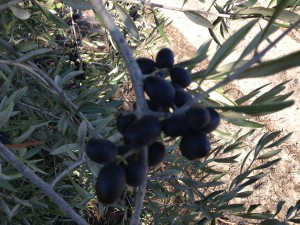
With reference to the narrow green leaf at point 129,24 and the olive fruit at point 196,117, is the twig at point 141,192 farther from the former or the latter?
the narrow green leaf at point 129,24

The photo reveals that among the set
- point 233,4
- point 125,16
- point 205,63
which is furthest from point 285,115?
point 125,16

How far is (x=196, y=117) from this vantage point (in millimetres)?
464

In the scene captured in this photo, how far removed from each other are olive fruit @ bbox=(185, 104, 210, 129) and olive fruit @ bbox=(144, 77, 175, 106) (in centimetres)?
3

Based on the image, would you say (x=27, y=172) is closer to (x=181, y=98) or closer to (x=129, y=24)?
(x=181, y=98)

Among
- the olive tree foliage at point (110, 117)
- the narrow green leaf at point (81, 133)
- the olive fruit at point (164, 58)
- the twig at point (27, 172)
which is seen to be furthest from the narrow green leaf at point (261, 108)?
the narrow green leaf at point (81, 133)

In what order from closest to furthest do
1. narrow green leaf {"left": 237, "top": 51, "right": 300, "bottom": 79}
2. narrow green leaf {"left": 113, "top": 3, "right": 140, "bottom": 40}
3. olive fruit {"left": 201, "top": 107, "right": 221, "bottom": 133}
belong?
narrow green leaf {"left": 237, "top": 51, "right": 300, "bottom": 79}
olive fruit {"left": 201, "top": 107, "right": 221, "bottom": 133}
narrow green leaf {"left": 113, "top": 3, "right": 140, "bottom": 40}

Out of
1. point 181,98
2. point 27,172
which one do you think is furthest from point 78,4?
point 181,98

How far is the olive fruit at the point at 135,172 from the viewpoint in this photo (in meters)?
0.47

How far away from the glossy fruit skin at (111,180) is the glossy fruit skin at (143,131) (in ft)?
0.13

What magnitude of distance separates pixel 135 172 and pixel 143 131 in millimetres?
65

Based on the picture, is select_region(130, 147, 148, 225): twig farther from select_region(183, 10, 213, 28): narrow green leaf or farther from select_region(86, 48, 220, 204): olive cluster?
A: select_region(183, 10, 213, 28): narrow green leaf

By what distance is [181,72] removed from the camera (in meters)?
0.58

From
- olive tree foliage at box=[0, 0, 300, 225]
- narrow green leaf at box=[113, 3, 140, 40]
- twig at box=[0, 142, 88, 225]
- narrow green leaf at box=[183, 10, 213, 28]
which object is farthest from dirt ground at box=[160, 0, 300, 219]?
twig at box=[0, 142, 88, 225]

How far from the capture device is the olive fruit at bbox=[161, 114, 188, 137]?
0.47 m
